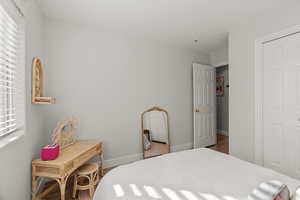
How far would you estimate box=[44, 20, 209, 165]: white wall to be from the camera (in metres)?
2.42

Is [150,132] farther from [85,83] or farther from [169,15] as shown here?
[169,15]

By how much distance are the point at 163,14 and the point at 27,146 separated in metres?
2.38

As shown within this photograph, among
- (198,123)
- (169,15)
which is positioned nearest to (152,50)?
(169,15)

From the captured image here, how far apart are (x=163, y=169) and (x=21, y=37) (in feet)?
6.24

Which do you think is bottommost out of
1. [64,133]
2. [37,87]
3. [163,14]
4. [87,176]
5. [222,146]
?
[222,146]

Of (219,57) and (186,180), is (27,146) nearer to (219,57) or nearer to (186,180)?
(186,180)

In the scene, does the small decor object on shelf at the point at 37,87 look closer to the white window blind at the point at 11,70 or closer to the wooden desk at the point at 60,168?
the white window blind at the point at 11,70

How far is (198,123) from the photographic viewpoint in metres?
3.70

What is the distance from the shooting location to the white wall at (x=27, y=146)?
1251mm

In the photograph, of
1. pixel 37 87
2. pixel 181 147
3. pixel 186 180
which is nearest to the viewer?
pixel 186 180

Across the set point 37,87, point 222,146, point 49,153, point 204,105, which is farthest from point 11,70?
point 222,146

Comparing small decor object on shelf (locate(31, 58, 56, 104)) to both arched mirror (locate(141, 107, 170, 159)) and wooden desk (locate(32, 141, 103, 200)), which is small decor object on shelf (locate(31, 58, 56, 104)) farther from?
arched mirror (locate(141, 107, 170, 159))

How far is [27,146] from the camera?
5.40 feet

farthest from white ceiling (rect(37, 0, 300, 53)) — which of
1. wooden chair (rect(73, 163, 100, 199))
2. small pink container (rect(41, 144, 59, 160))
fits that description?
wooden chair (rect(73, 163, 100, 199))
